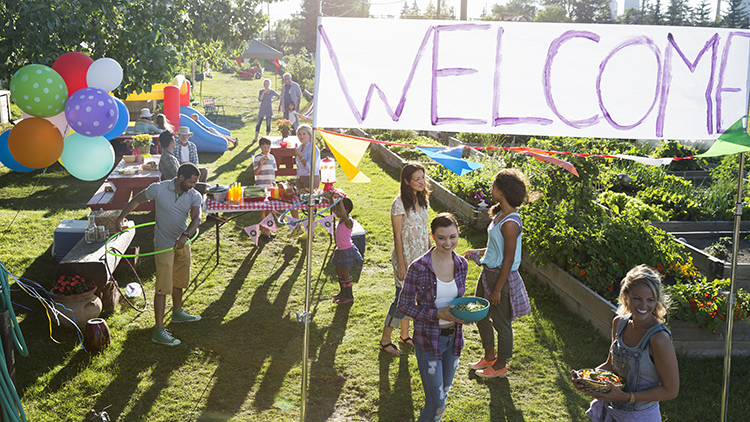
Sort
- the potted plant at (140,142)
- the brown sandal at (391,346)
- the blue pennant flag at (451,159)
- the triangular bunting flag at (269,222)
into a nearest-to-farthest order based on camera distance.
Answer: the blue pennant flag at (451,159), the brown sandal at (391,346), the triangular bunting flag at (269,222), the potted plant at (140,142)

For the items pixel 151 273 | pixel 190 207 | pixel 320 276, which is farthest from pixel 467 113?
pixel 151 273

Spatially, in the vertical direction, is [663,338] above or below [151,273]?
above

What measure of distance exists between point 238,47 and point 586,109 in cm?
1852

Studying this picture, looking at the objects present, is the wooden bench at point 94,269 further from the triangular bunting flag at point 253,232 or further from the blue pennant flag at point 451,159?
the blue pennant flag at point 451,159

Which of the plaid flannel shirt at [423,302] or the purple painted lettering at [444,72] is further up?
the purple painted lettering at [444,72]

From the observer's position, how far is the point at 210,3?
14633 millimetres

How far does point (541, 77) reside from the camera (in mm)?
3574

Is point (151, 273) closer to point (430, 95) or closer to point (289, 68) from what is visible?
point (430, 95)

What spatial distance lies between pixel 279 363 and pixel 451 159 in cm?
290

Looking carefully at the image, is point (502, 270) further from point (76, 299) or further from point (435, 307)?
point (76, 299)

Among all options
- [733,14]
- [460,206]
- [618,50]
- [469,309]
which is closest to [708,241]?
[460,206]

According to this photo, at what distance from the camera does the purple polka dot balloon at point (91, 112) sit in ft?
18.6

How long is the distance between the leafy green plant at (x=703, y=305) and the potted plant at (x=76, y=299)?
6191mm

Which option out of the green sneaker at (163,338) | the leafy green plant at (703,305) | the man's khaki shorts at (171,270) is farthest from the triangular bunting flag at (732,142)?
the green sneaker at (163,338)
